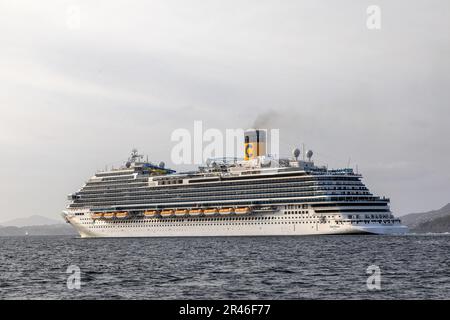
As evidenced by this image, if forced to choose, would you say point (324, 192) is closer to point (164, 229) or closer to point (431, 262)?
point (164, 229)

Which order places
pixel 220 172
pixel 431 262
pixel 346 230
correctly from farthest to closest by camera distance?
1. pixel 220 172
2. pixel 346 230
3. pixel 431 262

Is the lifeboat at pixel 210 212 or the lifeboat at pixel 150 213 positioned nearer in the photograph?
the lifeboat at pixel 210 212

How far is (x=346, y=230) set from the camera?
106 meters

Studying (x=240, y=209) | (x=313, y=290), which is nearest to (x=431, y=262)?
(x=313, y=290)

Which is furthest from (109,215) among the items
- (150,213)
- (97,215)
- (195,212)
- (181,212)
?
(195,212)

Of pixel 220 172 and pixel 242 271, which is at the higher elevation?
pixel 220 172

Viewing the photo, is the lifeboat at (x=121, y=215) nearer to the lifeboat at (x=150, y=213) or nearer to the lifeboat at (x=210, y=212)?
the lifeboat at (x=150, y=213)

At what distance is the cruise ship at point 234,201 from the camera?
359ft

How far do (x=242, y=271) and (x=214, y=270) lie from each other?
228 centimetres

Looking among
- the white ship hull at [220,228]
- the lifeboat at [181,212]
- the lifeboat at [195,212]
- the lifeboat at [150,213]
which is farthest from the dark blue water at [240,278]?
the lifeboat at [150,213]

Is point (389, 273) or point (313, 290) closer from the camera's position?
point (313, 290)

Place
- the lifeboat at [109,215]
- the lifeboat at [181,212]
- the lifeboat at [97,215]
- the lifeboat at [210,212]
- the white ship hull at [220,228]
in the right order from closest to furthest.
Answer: the white ship hull at [220,228] < the lifeboat at [210,212] < the lifeboat at [181,212] < the lifeboat at [109,215] < the lifeboat at [97,215]

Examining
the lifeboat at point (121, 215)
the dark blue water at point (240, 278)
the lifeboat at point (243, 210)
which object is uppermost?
the lifeboat at point (243, 210)

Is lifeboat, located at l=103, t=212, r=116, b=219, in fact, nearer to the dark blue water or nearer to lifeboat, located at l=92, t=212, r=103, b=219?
lifeboat, located at l=92, t=212, r=103, b=219
